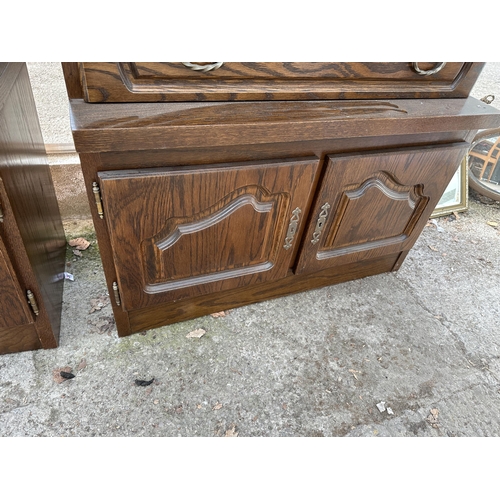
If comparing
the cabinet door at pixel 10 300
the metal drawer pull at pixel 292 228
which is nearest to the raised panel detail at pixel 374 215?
the metal drawer pull at pixel 292 228

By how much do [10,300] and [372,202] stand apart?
3.62 feet

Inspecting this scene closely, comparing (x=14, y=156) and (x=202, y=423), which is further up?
(x=14, y=156)

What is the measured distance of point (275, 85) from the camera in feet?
2.80

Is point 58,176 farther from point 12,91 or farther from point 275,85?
point 275,85

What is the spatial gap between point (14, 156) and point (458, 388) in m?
1.57

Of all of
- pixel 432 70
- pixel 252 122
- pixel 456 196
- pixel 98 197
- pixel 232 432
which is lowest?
pixel 232 432

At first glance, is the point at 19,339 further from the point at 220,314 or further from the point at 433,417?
the point at 433,417

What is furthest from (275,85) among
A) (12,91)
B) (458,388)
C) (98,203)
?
(458,388)

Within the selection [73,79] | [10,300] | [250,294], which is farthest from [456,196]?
[10,300]

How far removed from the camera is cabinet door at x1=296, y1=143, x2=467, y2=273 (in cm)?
107

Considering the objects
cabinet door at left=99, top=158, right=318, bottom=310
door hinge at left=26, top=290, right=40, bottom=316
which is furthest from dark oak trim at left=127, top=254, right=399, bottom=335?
door hinge at left=26, top=290, right=40, bottom=316

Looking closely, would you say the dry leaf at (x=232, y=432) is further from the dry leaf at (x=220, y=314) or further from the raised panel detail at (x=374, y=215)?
the raised panel detail at (x=374, y=215)

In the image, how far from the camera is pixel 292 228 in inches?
44.3

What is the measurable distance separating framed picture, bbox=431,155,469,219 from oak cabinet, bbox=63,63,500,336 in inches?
33.1
